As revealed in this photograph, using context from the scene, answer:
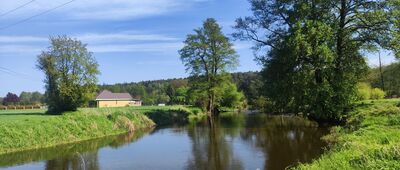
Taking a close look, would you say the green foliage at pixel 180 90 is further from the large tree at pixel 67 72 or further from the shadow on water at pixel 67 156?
the shadow on water at pixel 67 156

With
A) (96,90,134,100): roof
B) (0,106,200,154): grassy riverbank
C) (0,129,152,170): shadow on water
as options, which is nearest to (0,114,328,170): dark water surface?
(0,129,152,170): shadow on water

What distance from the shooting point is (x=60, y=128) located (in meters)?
28.6

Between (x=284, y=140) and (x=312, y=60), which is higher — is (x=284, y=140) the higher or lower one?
the lower one

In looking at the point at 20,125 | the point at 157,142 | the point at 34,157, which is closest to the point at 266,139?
the point at 157,142

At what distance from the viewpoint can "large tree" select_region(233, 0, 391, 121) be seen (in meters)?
26.6

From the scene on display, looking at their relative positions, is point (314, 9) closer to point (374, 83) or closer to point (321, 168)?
point (321, 168)

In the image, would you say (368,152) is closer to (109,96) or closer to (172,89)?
(109,96)

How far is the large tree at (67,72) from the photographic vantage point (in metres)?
38.8

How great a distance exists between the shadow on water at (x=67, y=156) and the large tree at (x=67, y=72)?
37.5ft

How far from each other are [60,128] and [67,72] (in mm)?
11628

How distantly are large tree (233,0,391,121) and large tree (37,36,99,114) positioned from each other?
18701mm

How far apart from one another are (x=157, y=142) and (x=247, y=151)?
8.23 m

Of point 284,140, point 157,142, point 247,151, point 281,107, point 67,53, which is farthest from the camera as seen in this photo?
point 67,53

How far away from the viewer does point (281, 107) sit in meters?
30.5
